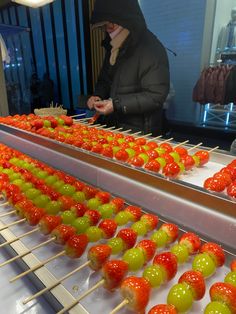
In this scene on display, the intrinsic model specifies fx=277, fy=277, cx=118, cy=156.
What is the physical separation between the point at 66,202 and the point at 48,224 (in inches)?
10.2

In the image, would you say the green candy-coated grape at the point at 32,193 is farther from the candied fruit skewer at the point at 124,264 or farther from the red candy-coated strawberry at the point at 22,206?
the candied fruit skewer at the point at 124,264

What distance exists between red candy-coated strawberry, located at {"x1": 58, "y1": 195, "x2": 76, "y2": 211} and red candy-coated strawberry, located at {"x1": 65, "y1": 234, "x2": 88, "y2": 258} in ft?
1.31

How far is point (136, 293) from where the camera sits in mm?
1022

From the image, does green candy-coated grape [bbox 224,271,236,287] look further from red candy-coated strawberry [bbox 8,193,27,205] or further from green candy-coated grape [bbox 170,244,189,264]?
red candy-coated strawberry [bbox 8,193,27,205]

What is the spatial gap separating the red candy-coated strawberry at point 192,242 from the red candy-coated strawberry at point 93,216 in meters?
Answer: 0.51

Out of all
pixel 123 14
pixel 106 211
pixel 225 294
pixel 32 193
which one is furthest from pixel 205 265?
pixel 123 14

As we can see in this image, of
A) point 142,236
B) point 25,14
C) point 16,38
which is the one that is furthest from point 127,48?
point 16,38

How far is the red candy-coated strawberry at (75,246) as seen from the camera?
1.34 meters

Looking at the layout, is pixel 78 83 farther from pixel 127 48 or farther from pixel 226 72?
pixel 127 48

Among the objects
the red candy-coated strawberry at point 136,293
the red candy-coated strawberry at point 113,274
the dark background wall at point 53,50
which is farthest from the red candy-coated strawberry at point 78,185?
the dark background wall at point 53,50

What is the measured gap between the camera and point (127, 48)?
335 cm

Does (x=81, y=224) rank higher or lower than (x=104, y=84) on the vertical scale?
lower

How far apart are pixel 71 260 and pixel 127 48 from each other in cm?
271

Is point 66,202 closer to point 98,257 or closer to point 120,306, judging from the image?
point 98,257
